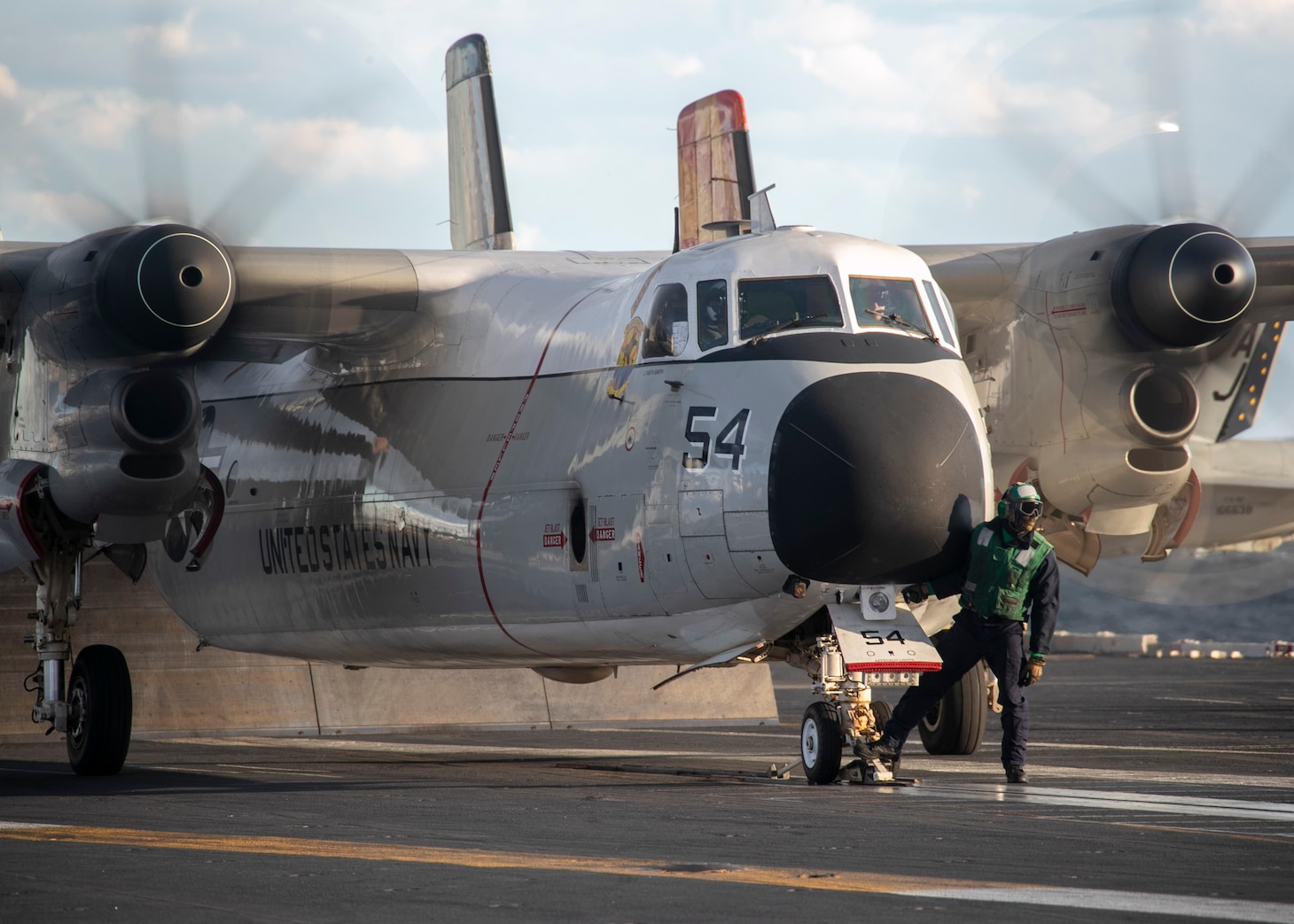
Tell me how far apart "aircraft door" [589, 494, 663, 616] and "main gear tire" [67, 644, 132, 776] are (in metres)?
4.66

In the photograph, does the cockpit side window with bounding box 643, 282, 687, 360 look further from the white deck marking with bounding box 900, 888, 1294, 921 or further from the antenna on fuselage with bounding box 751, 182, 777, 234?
the white deck marking with bounding box 900, 888, 1294, 921

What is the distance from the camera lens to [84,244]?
Result: 41.3ft

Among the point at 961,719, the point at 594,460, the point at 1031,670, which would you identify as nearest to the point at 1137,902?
the point at 1031,670

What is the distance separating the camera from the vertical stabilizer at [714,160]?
19.1 metres

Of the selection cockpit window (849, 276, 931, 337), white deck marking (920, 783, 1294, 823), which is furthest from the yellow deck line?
cockpit window (849, 276, 931, 337)

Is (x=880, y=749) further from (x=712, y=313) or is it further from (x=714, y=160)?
(x=714, y=160)

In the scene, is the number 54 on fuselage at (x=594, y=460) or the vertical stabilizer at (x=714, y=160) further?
the vertical stabilizer at (x=714, y=160)

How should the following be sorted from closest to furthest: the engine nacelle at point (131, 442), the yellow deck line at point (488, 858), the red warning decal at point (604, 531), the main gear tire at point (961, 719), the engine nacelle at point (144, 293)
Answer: the yellow deck line at point (488, 858) < the red warning decal at point (604, 531) < the engine nacelle at point (144, 293) < the engine nacelle at point (131, 442) < the main gear tire at point (961, 719)

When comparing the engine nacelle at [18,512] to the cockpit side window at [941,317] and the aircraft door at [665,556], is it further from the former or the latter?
the cockpit side window at [941,317]

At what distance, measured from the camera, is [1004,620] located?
35.4ft

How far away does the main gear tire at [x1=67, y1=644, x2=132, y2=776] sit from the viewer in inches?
540

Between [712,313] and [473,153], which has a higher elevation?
[473,153]

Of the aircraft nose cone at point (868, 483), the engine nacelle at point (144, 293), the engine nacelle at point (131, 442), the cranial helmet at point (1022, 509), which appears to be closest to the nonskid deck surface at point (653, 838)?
the aircraft nose cone at point (868, 483)

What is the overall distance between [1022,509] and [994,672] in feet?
3.68
